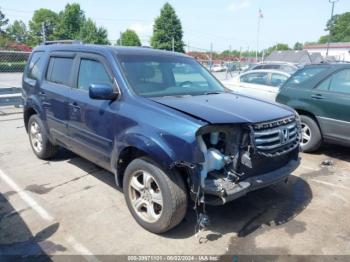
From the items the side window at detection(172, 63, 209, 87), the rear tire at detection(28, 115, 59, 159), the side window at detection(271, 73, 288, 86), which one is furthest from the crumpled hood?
the side window at detection(271, 73, 288, 86)

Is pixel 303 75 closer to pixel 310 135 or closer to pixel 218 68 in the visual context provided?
pixel 310 135

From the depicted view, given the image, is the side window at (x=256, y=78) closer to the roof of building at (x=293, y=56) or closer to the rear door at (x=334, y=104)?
the rear door at (x=334, y=104)

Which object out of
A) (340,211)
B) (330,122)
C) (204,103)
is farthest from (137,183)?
(330,122)

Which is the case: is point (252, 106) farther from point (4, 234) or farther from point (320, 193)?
point (4, 234)

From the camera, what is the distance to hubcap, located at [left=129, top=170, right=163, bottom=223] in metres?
3.59

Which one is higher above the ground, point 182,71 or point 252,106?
point 182,71

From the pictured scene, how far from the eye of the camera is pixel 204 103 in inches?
149

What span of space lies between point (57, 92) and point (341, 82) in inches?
190

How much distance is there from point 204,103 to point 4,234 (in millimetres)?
2575

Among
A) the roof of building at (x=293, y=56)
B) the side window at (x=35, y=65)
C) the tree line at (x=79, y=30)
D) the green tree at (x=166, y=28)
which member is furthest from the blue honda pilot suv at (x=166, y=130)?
the green tree at (x=166, y=28)

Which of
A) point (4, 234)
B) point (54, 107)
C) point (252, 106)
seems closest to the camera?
point (4, 234)

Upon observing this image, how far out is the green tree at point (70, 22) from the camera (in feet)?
240

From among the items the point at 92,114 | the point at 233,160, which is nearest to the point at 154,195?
the point at 233,160

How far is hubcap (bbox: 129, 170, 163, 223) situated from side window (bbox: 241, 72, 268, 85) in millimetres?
6519
